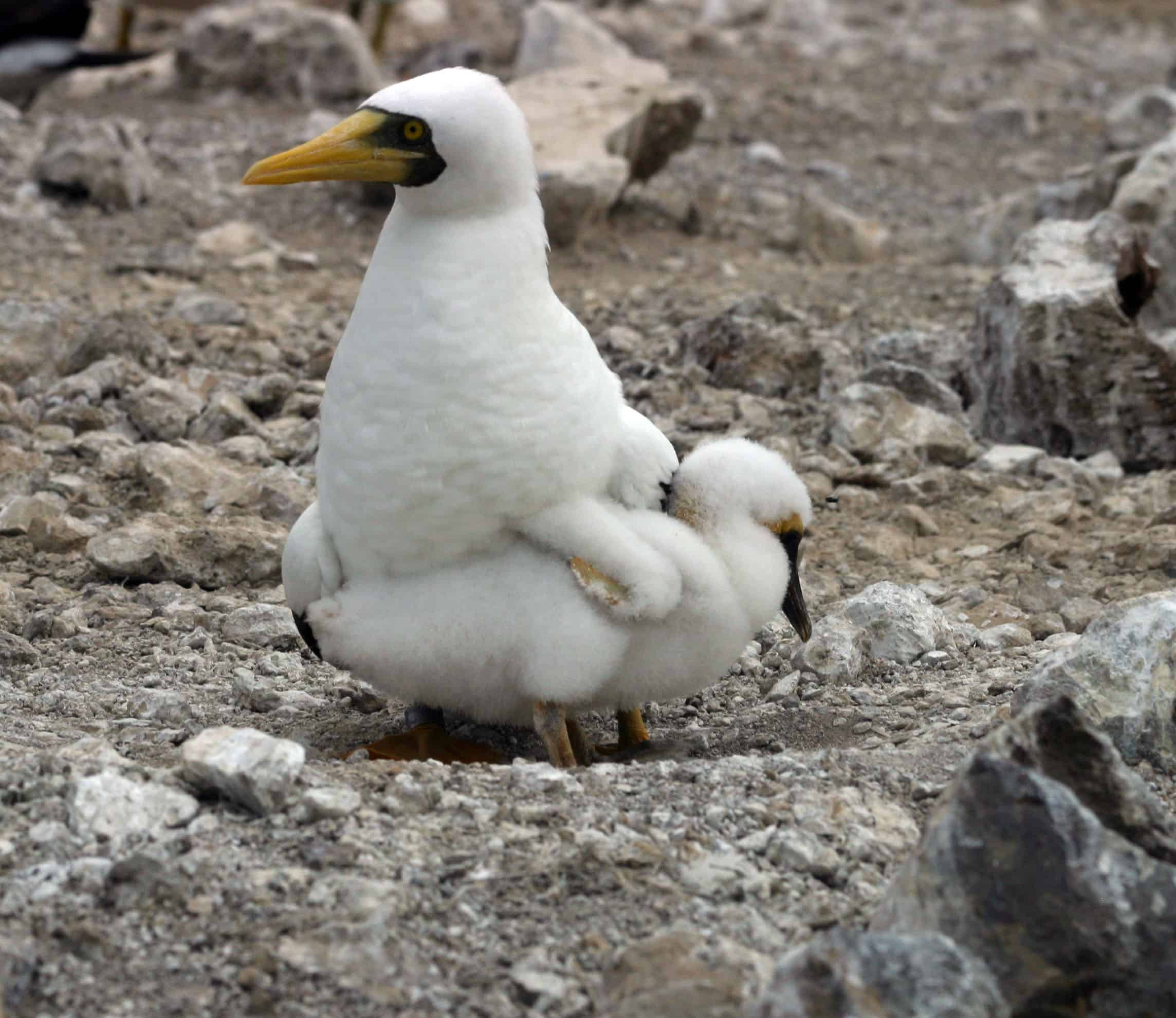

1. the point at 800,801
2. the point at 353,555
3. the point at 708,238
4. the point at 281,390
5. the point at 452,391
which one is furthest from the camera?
the point at 708,238

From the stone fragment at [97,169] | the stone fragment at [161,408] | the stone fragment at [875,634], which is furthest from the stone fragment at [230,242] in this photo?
the stone fragment at [875,634]

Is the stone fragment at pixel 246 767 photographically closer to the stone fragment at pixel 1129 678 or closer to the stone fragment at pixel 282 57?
the stone fragment at pixel 1129 678

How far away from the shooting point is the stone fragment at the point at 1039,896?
306cm

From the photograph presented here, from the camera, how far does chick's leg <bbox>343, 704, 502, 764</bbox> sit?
4.54m

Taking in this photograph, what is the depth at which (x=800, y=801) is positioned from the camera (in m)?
3.81

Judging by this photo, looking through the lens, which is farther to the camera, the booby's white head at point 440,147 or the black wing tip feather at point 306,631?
the black wing tip feather at point 306,631

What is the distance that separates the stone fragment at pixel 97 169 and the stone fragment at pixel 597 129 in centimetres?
226

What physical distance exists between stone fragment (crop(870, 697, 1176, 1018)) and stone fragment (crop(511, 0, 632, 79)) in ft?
35.5

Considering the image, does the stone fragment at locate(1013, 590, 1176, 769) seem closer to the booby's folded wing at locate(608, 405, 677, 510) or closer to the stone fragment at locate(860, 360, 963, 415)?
the booby's folded wing at locate(608, 405, 677, 510)

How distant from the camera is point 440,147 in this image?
4.32 metres

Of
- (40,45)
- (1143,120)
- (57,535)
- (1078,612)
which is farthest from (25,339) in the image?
(1143,120)

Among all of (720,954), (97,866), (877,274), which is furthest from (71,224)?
(720,954)

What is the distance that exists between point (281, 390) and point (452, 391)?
11.3 ft

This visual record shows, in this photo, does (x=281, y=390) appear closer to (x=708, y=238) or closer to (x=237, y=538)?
(x=237, y=538)
